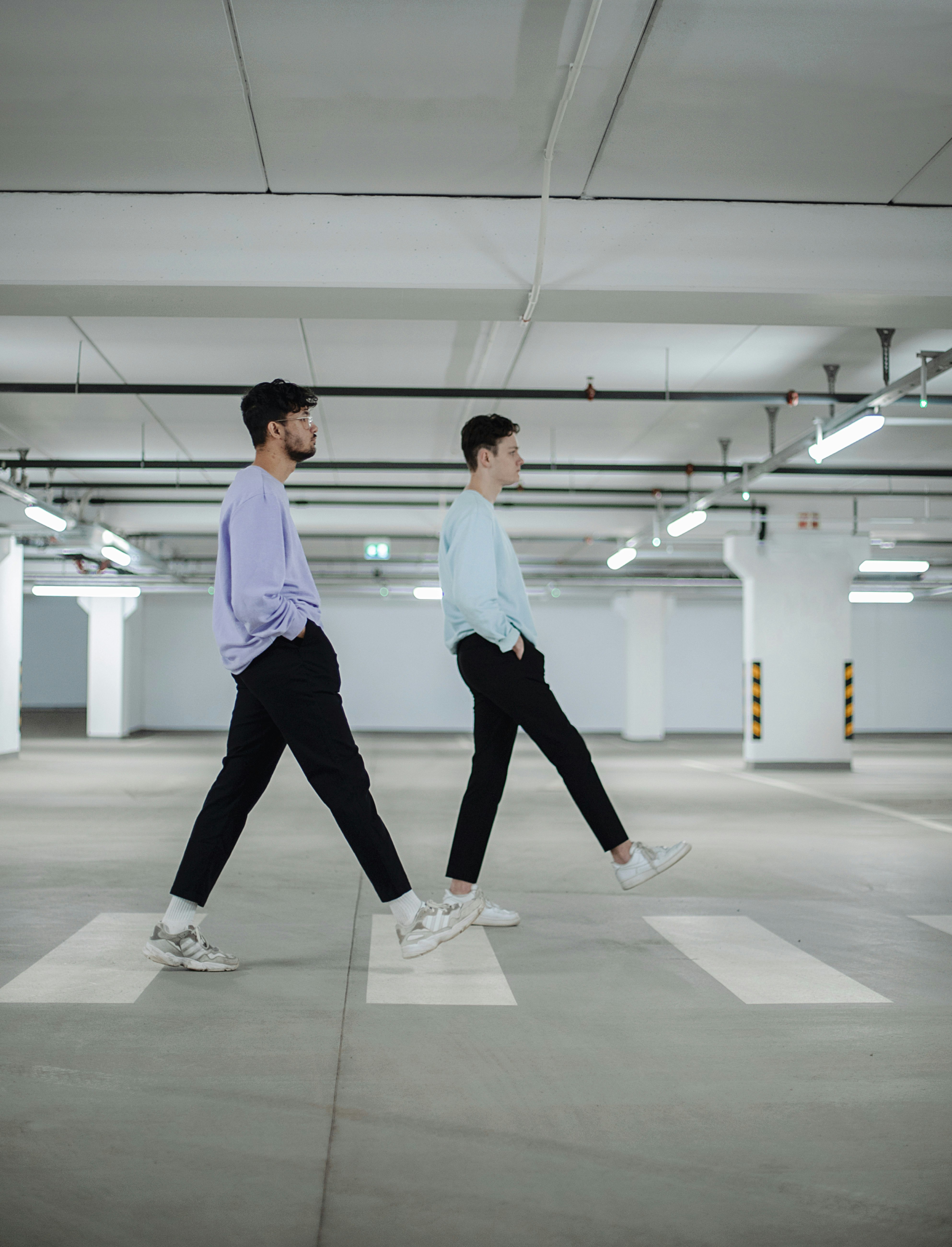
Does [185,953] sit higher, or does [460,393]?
[460,393]

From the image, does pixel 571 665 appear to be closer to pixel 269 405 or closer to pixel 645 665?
pixel 645 665

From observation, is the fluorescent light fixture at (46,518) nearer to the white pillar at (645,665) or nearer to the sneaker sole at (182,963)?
the sneaker sole at (182,963)

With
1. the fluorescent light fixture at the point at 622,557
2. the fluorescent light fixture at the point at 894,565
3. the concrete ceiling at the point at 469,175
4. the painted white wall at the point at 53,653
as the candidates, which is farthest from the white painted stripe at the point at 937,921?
the painted white wall at the point at 53,653

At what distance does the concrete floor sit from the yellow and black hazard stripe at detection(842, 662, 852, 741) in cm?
1055

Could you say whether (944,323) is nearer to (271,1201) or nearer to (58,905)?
(58,905)

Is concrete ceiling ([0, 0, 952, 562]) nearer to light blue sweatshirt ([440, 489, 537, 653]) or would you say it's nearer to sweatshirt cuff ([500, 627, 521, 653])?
light blue sweatshirt ([440, 489, 537, 653])

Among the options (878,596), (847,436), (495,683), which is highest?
(847,436)

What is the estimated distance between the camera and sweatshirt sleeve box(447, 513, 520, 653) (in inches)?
140

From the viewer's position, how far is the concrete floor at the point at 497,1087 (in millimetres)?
1686

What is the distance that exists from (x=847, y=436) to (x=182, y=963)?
7184 millimetres

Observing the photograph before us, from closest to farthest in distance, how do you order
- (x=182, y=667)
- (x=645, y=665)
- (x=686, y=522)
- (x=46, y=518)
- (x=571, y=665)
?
(x=46, y=518)
(x=686, y=522)
(x=645, y=665)
(x=182, y=667)
(x=571, y=665)

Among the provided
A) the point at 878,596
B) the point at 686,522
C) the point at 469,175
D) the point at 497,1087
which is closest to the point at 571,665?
the point at 878,596

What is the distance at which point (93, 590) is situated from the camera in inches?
881

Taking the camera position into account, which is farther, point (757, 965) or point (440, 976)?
point (757, 965)
